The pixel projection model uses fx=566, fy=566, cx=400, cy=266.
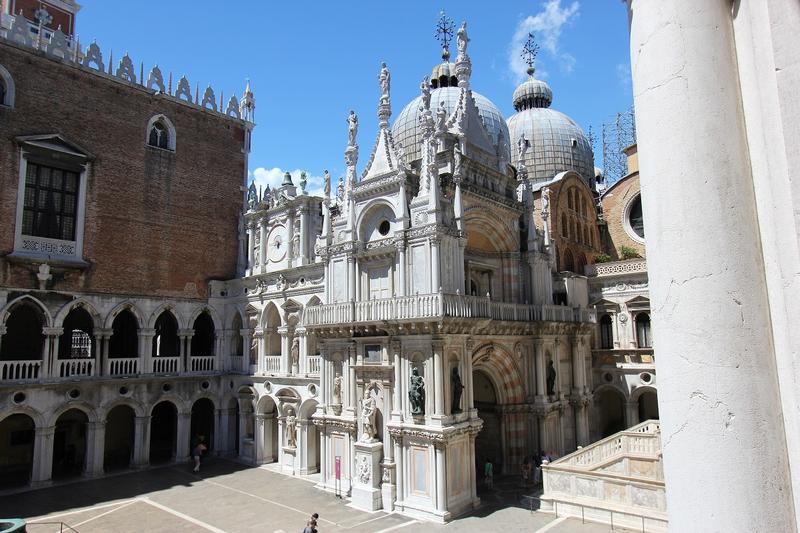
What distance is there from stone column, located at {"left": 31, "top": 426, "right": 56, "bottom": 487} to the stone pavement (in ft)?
2.14

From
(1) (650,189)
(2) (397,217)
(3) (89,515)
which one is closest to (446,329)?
(2) (397,217)

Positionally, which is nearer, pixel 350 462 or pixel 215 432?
pixel 350 462

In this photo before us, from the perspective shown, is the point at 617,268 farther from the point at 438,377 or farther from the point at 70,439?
the point at 70,439

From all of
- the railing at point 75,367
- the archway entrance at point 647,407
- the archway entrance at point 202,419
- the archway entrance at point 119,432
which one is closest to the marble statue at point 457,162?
the archway entrance at point 647,407

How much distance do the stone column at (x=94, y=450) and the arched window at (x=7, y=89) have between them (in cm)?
1429

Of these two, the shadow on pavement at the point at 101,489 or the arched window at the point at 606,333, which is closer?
the shadow on pavement at the point at 101,489

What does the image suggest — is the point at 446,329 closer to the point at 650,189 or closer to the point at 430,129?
the point at 430,129

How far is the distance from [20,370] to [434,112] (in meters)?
23.6

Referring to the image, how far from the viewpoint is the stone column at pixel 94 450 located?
24.7m

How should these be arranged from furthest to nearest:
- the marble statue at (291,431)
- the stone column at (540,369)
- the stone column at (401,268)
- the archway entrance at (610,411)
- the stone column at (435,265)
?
the archway entrance at (610,411), the marble statue at (291,431), the stone column at (540,369), the stone column at (401,268), the stone column at (435,265)

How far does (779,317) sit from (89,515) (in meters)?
22.5

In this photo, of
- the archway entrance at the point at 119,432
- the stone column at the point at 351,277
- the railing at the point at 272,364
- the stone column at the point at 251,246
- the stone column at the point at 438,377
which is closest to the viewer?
the stone column at the point at 438,377

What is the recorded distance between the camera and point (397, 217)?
2089 centimetres

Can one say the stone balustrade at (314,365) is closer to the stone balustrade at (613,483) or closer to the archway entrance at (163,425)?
the stone balustrade at (613,483)
